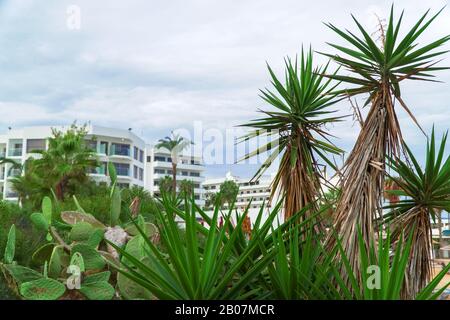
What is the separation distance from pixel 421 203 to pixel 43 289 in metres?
3.63

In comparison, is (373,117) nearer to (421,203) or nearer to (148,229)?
(421,203)

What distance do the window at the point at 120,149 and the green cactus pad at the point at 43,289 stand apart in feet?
202

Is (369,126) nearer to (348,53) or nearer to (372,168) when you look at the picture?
(372,168)

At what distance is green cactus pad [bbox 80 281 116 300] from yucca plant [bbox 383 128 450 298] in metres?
2.90

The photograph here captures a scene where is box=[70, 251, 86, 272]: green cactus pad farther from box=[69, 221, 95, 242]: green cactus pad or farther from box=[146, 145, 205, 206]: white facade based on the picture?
box=[146, 145, 205, 206]: white facade

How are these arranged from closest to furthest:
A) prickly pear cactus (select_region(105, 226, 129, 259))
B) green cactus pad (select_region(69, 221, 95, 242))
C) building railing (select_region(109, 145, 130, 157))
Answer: prickly pear cactus (select_region(105, 226, 129, 259)), green cactus pad (select_region(69, 221, 95, 242)), building railing (select_region(109, 145, 130, 157))

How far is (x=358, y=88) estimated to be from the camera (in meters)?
5.33

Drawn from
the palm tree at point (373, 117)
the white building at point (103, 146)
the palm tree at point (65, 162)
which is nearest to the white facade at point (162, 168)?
the white building at point (103, 146)

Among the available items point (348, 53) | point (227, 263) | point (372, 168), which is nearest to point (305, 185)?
point (372, 168)

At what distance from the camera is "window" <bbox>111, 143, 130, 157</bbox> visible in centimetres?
6372

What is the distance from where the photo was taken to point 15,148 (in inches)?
2616

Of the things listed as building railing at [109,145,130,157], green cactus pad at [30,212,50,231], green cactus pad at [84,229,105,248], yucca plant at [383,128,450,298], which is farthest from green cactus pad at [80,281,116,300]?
building railing at [109,145,130,157]

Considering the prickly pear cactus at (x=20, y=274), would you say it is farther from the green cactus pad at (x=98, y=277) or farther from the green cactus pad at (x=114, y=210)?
the green cactus pad at (x=114, y=210)
